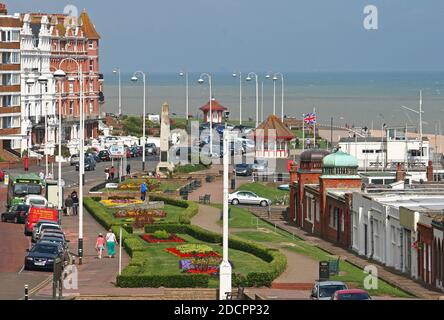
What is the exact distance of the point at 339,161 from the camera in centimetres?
7888

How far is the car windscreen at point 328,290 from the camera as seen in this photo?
4362cm

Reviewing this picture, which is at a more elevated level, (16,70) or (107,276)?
(16,70)

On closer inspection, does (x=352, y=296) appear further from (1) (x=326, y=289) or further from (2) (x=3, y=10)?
(2) (x=3, y=10)

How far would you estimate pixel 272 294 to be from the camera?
49.1m

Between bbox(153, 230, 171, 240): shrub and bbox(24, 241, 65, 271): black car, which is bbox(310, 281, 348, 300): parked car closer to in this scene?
bbox(24, 241, 65, 271): black car

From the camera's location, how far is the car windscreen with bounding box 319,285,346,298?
43625mm

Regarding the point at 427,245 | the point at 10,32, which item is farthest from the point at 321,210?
the point at 10,32

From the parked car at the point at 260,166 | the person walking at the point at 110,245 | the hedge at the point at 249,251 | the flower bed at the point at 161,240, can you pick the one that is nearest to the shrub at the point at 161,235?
the flower bed at the point at 161,240

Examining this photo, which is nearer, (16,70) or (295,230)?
(295,230)

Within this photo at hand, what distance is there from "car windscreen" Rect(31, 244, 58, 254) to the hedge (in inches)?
313

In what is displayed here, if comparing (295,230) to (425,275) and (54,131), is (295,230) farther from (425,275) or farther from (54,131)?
(54,131)

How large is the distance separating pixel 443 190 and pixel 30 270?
27675 millimetres

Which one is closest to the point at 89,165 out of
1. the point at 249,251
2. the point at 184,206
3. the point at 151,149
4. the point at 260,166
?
the point at 260,166

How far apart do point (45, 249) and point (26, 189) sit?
25.0 m
